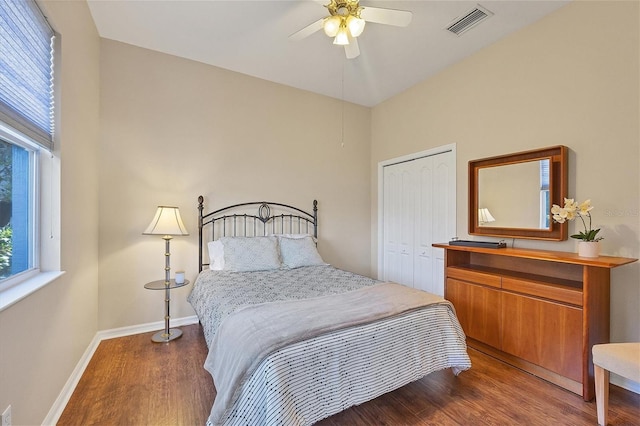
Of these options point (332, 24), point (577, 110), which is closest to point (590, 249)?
point (577, 110)

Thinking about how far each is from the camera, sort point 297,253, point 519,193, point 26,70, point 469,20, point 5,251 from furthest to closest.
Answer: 1. point 297,253
2. point 519,193
3. point 469,20
4. point 26,70
5. point 5,251

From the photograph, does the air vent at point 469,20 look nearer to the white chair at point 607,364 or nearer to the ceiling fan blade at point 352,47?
the ceiling fan blade at point 352,47

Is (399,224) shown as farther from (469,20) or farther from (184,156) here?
(184,156)

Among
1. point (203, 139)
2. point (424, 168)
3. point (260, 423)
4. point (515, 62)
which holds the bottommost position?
point (260, 423)

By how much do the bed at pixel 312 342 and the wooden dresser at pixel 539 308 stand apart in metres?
0.63

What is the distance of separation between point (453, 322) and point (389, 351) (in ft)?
2.10

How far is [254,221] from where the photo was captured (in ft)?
12.0

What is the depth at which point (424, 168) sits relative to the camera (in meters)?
3.76

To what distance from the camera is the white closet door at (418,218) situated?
3.47m

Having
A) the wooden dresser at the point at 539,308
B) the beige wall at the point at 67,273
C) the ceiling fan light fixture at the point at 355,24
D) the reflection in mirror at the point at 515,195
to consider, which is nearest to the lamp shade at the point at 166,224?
the beige wall at the point at 67,273

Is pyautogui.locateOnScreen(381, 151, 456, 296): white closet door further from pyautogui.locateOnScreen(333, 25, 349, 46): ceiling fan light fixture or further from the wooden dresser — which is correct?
pyautogui.locateOnScreen(333, 25, 349, 46): ceiling fan light fixture

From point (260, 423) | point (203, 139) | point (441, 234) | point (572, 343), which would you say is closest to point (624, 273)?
point (572, 343)

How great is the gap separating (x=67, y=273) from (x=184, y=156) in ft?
5.41

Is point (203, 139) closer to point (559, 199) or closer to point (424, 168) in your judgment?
point (424, 168)
